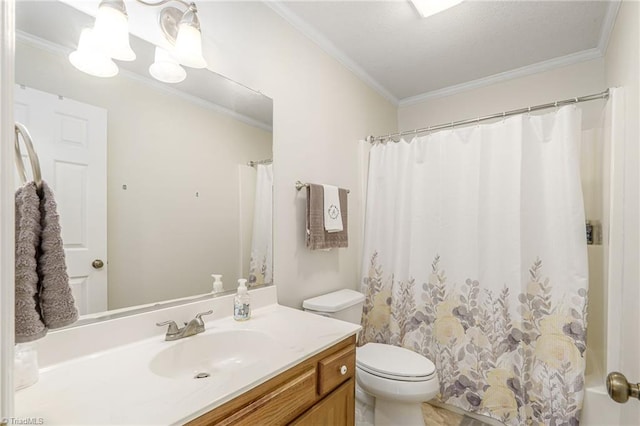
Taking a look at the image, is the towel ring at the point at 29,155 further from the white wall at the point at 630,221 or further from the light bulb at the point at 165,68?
the white wall at the point at 630,221

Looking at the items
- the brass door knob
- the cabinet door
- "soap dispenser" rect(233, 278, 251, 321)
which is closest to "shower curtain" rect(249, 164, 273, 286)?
"soap dispenser" rect(233, 278, 251, 321)

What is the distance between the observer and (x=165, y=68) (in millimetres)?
1171

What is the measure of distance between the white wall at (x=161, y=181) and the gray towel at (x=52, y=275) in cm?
46

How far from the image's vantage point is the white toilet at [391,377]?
1.45 metres

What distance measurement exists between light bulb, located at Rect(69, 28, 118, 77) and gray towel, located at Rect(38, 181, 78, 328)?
0.59 metres

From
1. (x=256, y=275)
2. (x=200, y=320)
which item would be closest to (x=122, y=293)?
(x=200, y=320)

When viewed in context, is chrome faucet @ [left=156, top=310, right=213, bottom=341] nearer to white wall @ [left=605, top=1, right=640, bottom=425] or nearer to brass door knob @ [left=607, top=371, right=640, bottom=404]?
brass door knob @ [left=607, top=371, right=640, bottom=404]

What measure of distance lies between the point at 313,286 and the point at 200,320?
79 cm

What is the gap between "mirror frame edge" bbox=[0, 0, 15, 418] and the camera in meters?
0.35

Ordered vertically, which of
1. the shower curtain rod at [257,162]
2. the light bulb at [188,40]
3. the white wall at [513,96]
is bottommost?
the shower curtain rod at [257,162]

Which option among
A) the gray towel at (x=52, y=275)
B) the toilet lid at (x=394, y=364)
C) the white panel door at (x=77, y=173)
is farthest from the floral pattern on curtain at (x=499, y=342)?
the gray towel at (x=52, y=275)

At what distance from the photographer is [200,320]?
1.14 m

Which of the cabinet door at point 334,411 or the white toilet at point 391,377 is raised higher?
the cabinet door at point 334,411

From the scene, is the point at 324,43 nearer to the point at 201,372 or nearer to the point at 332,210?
the point at 332,210
